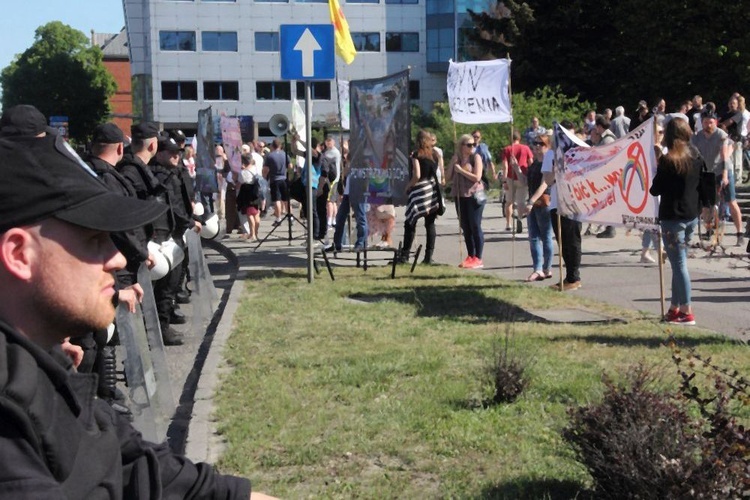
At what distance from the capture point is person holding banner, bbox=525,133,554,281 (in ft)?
47.4

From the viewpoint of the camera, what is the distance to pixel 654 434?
4.88 metres

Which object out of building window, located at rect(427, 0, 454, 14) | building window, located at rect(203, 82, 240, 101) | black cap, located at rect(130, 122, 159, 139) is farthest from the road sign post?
building window, located at rect(427, 0, 454, 14)

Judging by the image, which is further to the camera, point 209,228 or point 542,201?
point 542,201

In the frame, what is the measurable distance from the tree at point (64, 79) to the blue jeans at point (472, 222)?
100 meters

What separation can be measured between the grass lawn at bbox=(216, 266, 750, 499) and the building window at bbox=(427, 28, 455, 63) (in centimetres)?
8004

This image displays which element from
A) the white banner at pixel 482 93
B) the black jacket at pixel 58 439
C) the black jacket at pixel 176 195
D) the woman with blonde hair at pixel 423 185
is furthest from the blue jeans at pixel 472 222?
the black jacket at pixel 58 439

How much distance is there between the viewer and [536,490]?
5.45 m

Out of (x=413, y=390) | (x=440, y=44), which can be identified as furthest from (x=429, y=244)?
(x=440, y=44)

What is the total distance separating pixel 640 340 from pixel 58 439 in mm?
8170

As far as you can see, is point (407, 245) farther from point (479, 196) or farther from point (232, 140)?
point (232, 140)

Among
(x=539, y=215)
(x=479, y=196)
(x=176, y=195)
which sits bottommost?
(x=539, y=215)

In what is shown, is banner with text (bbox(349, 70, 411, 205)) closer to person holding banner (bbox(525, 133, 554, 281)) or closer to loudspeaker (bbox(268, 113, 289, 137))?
person holding banner (bbox(525, 133, 554, 281))

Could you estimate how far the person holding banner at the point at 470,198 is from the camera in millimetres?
16500

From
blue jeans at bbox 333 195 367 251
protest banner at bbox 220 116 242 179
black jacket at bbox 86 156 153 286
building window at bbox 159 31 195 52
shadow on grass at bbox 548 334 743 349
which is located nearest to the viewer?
black jacket at bbox 86 156 153 286
